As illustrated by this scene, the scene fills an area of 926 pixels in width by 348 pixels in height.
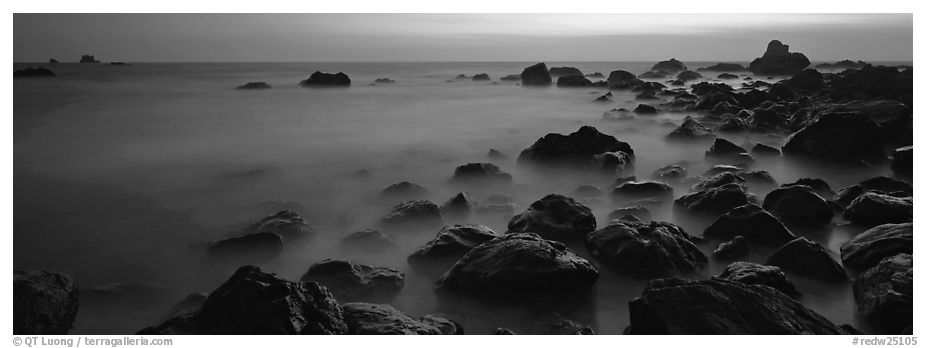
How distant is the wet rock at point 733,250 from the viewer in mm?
5410

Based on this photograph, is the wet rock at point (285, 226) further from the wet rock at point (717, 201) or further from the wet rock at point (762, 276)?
the wet rock at point (717, 201)

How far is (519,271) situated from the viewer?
4.50 metres

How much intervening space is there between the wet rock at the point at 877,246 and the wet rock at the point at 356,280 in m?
4.07

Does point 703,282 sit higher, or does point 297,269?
point 703,282

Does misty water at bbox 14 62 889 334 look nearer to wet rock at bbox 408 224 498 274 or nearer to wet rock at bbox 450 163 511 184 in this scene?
wet rock at bbox 408 224 498 274

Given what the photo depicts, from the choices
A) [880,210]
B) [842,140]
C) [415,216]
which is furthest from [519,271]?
[842,140]

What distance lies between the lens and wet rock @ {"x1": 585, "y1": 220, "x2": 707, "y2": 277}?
5.00 m

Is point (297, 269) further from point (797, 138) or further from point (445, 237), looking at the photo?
point (797, 138)

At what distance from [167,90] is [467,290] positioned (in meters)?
20.0

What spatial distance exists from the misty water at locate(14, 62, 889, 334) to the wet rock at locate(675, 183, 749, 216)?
11.1 inches

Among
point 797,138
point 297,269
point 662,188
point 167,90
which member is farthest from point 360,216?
point 167,90

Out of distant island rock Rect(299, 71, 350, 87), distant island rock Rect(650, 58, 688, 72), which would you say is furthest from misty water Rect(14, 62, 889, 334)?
distant island rock Rect(650, 58, 688, 72)
